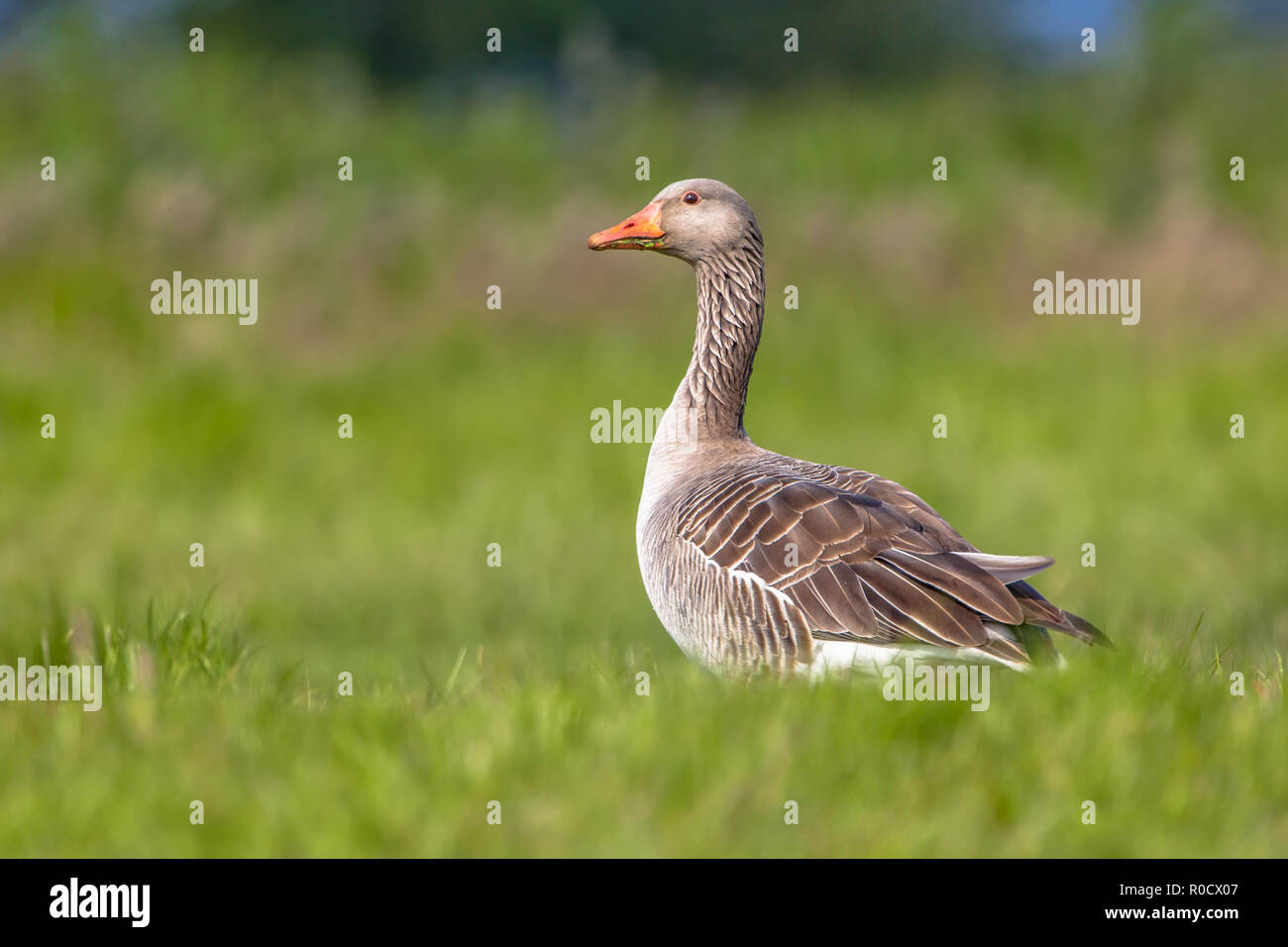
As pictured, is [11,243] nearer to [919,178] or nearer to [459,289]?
[459,289]

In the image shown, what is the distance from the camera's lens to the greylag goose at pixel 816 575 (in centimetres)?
452

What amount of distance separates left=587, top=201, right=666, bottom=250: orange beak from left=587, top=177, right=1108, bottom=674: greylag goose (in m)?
0.92

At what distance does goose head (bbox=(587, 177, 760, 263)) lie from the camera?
602 cm

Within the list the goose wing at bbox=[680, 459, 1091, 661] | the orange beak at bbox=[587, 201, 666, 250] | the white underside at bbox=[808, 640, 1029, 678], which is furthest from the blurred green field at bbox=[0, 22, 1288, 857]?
the orange beak at bbox=[587, 201, 666, 250]

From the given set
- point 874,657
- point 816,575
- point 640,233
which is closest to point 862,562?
point 816,575

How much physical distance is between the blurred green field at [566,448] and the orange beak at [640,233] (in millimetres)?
1689

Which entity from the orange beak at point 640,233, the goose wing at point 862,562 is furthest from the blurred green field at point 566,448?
the orange beak at point 640,233

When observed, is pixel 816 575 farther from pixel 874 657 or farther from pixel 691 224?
pixel 691 224

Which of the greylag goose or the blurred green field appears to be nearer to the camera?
the blurred green field

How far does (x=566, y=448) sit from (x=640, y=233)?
15.1ft

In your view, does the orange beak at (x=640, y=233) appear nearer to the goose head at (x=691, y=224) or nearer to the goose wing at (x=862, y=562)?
the goose head at (x=691, y=224)

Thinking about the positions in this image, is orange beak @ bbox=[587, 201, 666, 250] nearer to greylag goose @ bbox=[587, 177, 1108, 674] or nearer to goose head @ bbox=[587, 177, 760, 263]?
goose head @ bbox=[587, 177, 760, 263]

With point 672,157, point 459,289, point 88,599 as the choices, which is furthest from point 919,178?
point 88,599

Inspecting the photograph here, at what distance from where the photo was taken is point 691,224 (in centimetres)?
606
